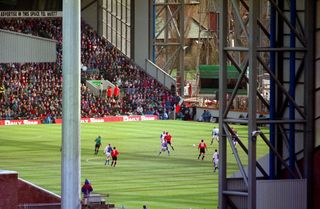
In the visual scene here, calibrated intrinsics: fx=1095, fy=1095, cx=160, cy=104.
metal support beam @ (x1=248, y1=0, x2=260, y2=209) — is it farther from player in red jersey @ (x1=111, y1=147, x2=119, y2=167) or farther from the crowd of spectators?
the crowd of spectators

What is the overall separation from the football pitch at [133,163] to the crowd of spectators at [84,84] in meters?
2.63

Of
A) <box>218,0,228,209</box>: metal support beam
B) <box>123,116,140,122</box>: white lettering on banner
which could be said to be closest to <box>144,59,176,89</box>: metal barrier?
<box>123,116,140,122</box>: white lettering on banner

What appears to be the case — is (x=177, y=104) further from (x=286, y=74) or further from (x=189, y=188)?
(x=286, y=74)

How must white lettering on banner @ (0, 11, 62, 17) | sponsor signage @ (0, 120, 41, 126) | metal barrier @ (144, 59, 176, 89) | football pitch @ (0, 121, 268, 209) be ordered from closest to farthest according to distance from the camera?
1. football pitch @ (0, 121, 268, 209)
2. sponsor signage @ (0, 120, 41, 126)
3. white lettering on banner @ (0, 11, 62, 17)
4. metal barrier @ (144, 59, 176, 89)

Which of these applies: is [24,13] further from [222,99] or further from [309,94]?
[309,94]

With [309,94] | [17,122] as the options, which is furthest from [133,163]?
[309,94]

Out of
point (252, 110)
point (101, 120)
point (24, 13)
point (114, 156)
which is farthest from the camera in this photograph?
point (101, 120)

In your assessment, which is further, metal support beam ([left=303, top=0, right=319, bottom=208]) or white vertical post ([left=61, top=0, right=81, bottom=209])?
metal support beam ([left=303, top=0, right=319, bottom=208])

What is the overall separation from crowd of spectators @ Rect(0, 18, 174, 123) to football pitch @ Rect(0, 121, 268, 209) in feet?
8.63

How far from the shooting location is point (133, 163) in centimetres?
4788

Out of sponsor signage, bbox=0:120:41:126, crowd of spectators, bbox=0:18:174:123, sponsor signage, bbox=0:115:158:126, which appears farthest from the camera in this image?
crowd of spectators, bbox=0:18:174:123

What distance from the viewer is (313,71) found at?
70.3 feet

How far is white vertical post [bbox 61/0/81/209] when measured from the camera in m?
13.7

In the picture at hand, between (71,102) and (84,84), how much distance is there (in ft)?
199
